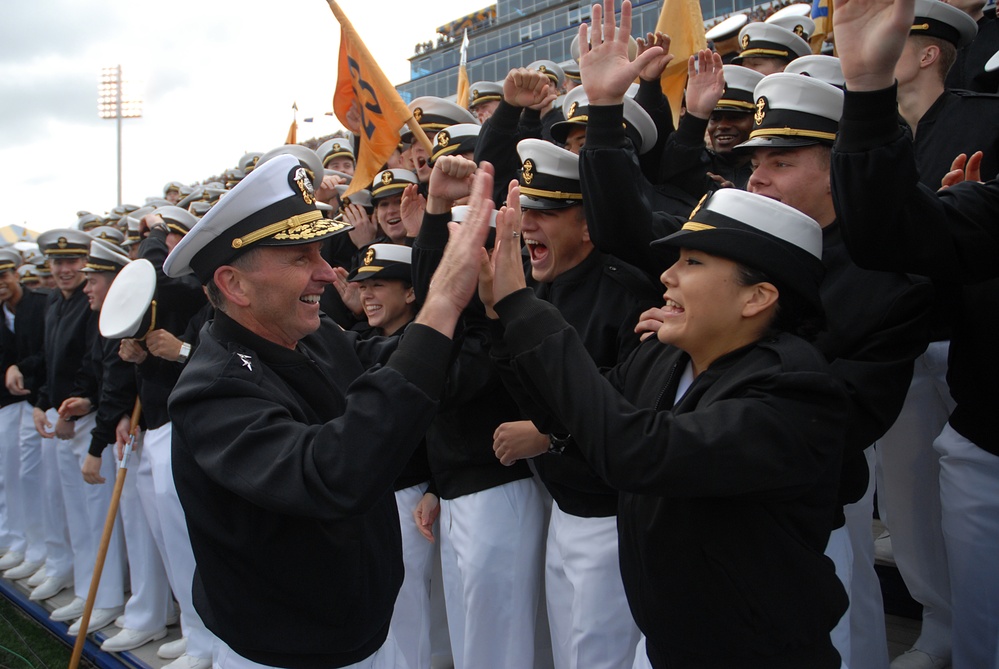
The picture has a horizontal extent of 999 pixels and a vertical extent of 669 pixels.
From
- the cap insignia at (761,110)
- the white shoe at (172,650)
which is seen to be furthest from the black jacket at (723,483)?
the white shoe at (172,650)

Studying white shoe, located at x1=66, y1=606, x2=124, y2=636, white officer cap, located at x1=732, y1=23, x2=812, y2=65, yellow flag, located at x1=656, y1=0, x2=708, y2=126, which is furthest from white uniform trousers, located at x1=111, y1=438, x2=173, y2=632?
white officer cap, located at x1=732, y1=23, x2=812, y2=65

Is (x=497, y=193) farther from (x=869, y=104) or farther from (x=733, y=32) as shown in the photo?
(x=733, y=32)

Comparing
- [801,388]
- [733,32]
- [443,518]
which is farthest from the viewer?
[733,32]

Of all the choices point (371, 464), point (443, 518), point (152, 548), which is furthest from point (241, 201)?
point (152, 548)

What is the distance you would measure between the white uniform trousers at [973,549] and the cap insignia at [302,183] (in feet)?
8.33

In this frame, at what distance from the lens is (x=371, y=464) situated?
1911mm

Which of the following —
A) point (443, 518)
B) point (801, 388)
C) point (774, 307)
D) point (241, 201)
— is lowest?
point (443, 518)

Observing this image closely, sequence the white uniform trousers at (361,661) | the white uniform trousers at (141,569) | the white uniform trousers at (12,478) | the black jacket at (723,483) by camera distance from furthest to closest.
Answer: the white uniform trousers at (12,478) → the white uniform trousers at (141,569) → the white uniform trousers at (361,661) → the black jacket at (723,483)

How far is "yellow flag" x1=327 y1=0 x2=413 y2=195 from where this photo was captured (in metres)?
4.87

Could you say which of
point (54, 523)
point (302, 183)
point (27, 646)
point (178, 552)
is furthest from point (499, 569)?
point (54, 523)

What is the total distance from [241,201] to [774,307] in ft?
5.00

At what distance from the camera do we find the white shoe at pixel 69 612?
20.1 feet

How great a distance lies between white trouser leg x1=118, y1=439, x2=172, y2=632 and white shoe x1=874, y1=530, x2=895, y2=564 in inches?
185

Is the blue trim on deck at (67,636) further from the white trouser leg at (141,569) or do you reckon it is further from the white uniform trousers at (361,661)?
the white uniform trousers at (361,661)
